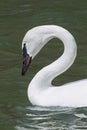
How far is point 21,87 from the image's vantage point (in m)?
12.4

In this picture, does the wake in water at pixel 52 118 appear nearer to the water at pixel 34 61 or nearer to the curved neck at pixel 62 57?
the water at pixel 34 61

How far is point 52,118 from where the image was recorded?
10.9 metres

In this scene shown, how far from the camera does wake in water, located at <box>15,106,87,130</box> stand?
10.5 m

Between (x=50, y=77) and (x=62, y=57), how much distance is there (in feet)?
1.03

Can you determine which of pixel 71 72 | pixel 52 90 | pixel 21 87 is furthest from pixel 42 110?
pixel 71 72

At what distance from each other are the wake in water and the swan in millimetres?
86

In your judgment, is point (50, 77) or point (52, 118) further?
point (50, 77)

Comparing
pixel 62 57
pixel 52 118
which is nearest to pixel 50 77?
pixel 62 57

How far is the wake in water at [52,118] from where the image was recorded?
10.5 metres

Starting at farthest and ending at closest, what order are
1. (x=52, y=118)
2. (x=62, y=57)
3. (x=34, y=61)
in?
(x=34, y=61) < (x=62, y=57) < (x=52, y=118)

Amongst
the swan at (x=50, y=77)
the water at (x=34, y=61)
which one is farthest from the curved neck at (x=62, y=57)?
the water at (x=34, y=61)

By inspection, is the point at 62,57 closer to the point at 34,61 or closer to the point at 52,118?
the point at 52,118

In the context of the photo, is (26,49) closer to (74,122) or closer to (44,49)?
(74,122)

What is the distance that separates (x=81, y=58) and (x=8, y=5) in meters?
4.12
